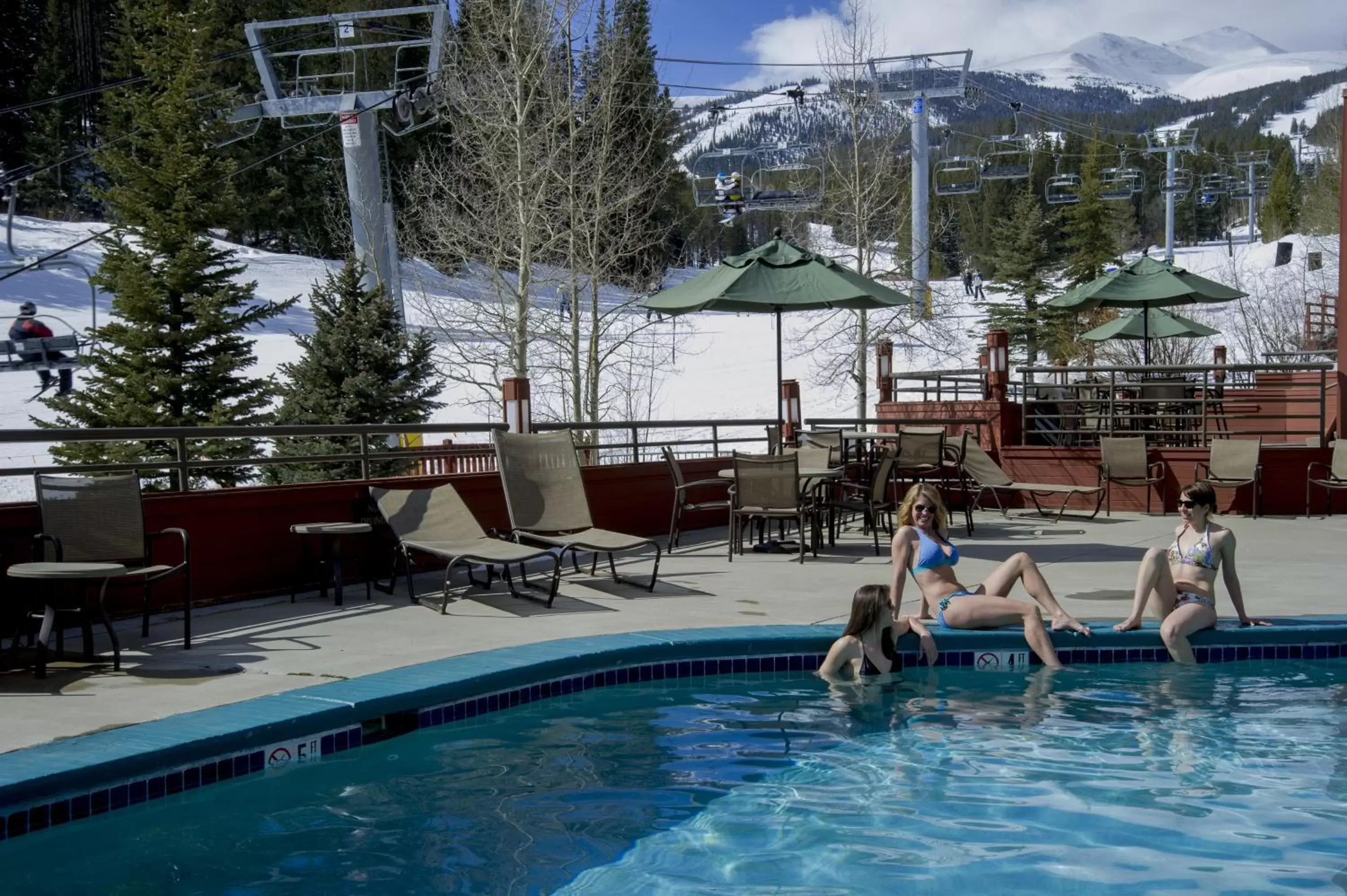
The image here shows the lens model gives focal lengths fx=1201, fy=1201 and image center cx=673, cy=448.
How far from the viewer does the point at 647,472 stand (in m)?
11.0

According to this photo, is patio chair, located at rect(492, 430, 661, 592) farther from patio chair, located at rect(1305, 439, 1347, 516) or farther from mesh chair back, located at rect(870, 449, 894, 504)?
patio chair, located at rect(1305, 439, 1347, 516)

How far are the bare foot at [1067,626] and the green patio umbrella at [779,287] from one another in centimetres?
365

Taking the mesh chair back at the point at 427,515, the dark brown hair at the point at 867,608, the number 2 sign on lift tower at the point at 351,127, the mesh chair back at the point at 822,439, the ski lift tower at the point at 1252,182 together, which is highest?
the ski lift tower at the point at 1252,182

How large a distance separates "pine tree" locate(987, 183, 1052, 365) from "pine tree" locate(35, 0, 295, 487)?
32.8m

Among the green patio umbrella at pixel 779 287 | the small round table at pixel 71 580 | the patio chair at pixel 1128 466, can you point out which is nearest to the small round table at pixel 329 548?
the small round table at pixel 71 580

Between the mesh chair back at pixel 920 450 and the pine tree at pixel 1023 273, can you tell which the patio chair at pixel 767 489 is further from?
the pine tree at pixel 1023 273

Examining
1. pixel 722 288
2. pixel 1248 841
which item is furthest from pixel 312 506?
pixel 1248 841

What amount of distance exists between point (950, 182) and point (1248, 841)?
36.0m

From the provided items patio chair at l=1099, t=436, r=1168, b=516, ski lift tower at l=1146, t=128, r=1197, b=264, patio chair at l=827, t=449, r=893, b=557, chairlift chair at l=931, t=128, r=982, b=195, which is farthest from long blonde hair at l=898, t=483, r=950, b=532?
ski lift tower at l=1146, t=128, r=1197, b=264

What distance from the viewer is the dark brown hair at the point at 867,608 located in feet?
19.0

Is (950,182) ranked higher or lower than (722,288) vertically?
higher

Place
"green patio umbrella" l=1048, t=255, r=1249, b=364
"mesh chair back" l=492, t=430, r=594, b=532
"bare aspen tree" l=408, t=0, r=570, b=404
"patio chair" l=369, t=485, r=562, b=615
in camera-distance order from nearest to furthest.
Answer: "patio chair" l=369, t=485, r=562, b=615 < "mesh chair back" l=492, t=430, r=594, b=532 < "green patio umbrella" l=1048, t=255, r=1249, b=364 < "bare aspen tree" l=408, t=0, r=570, b=404

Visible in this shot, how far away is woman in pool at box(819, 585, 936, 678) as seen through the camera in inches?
229

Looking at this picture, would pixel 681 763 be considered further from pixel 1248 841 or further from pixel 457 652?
pixel 1248 841
